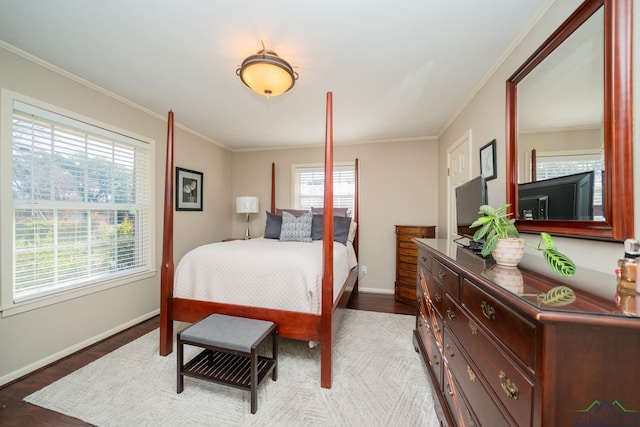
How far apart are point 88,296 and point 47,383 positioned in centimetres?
71

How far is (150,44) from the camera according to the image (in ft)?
5.63

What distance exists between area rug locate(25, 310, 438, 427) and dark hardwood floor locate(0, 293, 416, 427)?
0.05m

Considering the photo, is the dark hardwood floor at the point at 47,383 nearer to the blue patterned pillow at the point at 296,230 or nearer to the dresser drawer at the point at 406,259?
the blue patterned pillow at the point at 296,230

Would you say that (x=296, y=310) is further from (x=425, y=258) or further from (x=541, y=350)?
(x=541, y=350)

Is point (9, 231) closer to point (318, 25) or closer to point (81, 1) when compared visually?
point (81, 1)

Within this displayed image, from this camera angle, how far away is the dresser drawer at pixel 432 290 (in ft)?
4.85

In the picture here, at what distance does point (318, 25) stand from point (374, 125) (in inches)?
72.8

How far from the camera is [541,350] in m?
0.61

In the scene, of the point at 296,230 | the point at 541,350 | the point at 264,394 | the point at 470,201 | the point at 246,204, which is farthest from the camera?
the point at 246,204

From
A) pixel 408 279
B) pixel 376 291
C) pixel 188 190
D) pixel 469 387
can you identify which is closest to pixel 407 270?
pixel 408 279

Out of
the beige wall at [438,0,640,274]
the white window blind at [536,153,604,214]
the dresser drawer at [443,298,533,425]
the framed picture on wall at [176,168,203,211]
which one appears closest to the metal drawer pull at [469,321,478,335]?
the dresser drawer at [443,298,533,425]

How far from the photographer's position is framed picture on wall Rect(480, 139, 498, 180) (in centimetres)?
187

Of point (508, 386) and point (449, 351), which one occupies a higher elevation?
point (508, 386)

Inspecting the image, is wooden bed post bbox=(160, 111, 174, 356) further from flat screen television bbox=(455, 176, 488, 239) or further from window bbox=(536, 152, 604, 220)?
window bbox=(536, 152, 604, 220)
